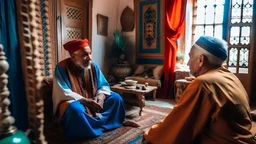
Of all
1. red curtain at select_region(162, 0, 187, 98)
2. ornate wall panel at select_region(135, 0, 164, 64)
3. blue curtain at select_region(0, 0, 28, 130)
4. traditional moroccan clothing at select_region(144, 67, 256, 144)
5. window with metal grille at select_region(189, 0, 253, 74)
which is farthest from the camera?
ornate wall panel at select_region(135, 0, 164, 64)

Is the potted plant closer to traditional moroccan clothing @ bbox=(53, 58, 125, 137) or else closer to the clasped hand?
traditional moroccan clothing @ bbox=(53, 58, 125, 137)

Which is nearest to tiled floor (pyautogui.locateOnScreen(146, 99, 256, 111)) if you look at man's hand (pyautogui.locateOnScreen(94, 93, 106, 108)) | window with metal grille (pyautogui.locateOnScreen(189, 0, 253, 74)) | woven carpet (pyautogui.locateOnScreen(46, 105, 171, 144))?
woven carpet (pyautogui.locateOnScreen(46, 105, 171, 144))

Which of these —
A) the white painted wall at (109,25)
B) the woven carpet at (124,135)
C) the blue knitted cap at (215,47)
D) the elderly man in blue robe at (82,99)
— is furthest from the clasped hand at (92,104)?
the white painted wall at (109,25)

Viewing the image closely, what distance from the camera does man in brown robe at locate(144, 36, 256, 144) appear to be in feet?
3.92

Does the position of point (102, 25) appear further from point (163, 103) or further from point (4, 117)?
point (4, 117)

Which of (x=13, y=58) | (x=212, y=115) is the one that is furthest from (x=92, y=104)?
(x=212, y=115)

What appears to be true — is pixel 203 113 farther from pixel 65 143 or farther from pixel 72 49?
pixel 72 49

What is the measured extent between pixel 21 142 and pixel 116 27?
A: 4.46 meters

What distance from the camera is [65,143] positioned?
212cm

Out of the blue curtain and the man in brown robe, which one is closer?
the man in brown robe

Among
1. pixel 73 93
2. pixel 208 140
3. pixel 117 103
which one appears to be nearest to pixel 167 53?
pixel 117 103

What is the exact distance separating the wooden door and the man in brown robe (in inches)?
119

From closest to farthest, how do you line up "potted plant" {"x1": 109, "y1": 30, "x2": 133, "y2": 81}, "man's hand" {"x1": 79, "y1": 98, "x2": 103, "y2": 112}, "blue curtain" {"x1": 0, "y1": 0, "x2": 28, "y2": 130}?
"blue curtain" {"x1": 0, "y1": 0, "x2": 28, "y2": 130}
"man's hand" {"x1": 79, "y1": 98, "x2": 103, "y2": 112}
"potted plant" {"x1": 109, "y1": 30, "x2": 133, "y2": 81}

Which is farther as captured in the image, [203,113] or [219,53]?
[219,53]
